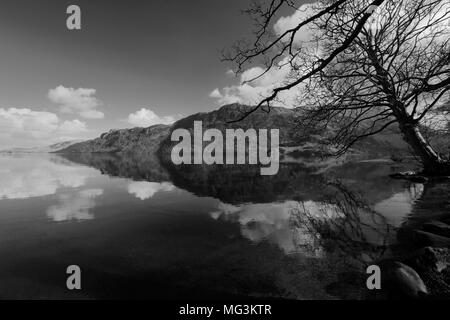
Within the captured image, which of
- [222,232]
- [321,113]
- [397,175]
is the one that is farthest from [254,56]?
[397,175]

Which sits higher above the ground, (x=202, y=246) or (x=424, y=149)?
(x=424, y=149)

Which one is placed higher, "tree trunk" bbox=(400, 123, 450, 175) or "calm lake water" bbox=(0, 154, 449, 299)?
"tree trunk" bbox=(400, 123, 450, 175)

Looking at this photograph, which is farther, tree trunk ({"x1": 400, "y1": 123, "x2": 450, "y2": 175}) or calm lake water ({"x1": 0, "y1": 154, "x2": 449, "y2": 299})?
tree trunk ({"x1": 400, "y1": 123, "x2": 450, "y2": 175})

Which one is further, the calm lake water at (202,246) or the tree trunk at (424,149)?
the tree trunk at (424,149)

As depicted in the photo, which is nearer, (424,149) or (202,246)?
(202,246)

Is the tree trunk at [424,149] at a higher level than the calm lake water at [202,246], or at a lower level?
higher

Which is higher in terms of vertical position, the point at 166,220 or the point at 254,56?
the point at 254,56
